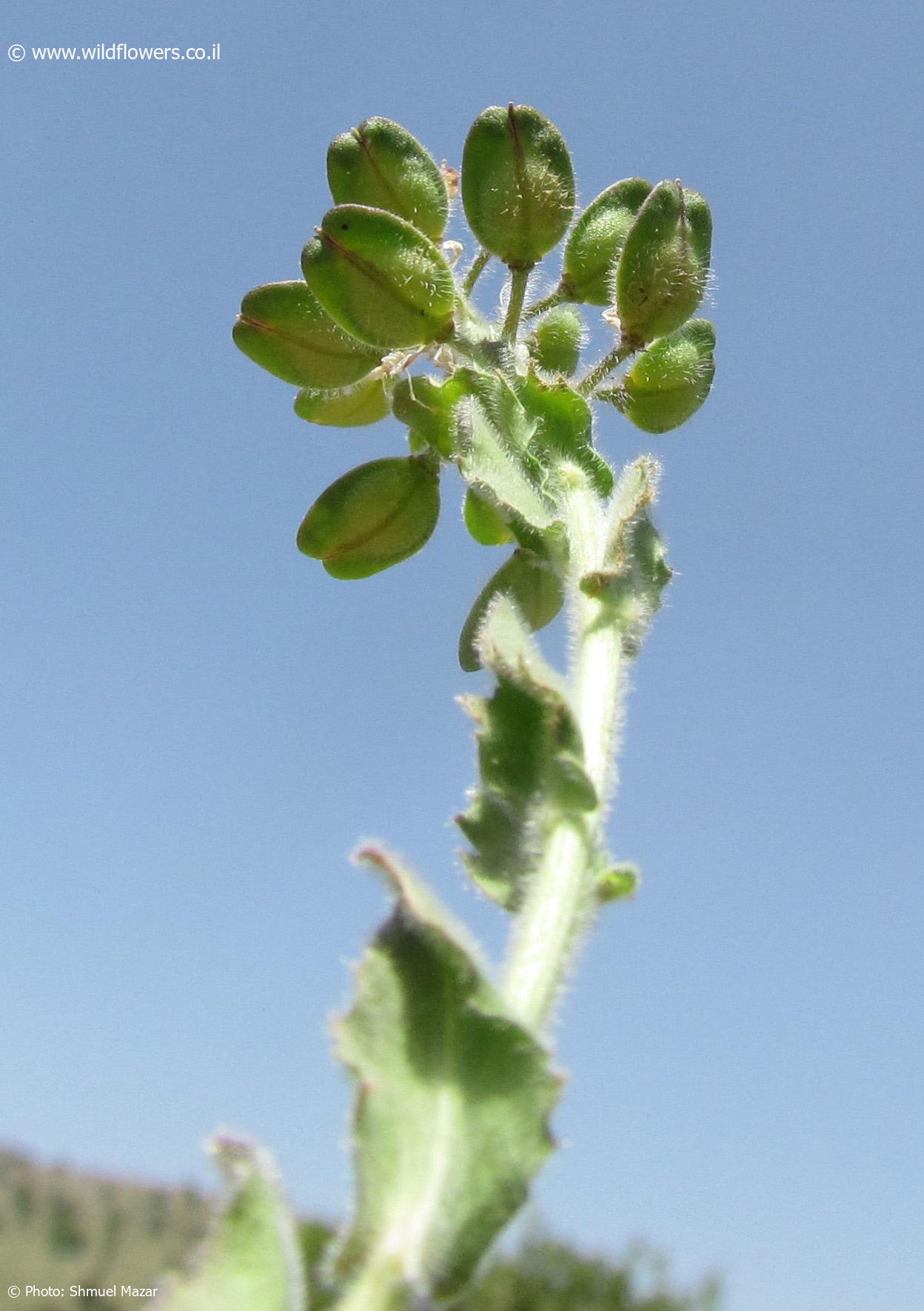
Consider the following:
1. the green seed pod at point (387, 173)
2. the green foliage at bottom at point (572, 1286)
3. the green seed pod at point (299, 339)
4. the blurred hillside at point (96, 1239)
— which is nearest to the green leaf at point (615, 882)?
the green seed pod at point (299, 339)

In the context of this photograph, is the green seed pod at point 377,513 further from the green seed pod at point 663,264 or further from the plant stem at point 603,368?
the green seed pod at point 663,264

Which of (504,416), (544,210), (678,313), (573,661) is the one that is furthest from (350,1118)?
(544,210)

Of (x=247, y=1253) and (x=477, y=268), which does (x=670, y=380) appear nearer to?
(x=477, y=268)

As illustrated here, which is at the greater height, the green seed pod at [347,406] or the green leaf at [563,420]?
the green seed pod at [347,406]

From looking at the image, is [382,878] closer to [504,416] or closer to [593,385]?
[504,416]

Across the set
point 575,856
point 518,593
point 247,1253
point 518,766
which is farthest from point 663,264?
point 247,1253

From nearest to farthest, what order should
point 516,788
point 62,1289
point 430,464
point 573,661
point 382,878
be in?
1. point 382,878
2. point 516,788
3. point 573,661
4. point 430,464
5. point 62,1289
